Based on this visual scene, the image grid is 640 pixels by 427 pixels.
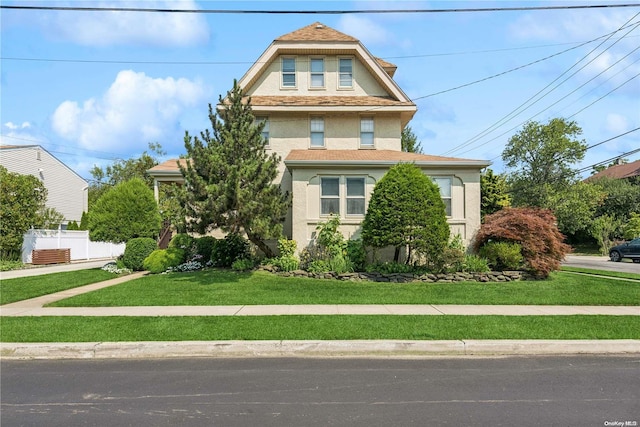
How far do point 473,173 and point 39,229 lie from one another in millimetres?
21023

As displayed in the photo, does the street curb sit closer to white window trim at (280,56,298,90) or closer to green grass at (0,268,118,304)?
green grass at (0,268,118,304)

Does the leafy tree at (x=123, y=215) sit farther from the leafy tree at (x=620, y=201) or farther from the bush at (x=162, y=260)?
the leafy tree at (x=620, y=201)

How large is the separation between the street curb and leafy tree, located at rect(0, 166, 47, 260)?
1604 centimetres

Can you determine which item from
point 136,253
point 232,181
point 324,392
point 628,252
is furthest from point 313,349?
point 628,252

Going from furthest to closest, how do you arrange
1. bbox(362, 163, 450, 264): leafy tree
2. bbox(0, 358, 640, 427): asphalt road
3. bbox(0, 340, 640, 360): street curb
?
bbox(362, 163, 450, 264): leafy tree
bbox(0, 340, 640, 360): street curb
bbox(0, 358, 640, 427): asphalt road

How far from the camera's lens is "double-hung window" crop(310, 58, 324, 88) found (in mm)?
19594

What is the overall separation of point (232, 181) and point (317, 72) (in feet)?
32.1

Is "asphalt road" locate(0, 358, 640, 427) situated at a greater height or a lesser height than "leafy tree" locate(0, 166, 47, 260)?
lesser

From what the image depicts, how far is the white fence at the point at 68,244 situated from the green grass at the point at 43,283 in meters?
6.86

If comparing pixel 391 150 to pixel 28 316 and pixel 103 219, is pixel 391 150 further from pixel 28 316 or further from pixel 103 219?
pixel 28 316

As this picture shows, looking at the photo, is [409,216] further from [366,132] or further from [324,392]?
[324,392]

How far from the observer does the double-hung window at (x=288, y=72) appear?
64.2 ft

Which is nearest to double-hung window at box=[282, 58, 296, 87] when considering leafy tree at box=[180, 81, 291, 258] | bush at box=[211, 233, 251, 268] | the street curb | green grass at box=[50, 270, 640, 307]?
leafy tree at box=[180, 81, 291, 258]

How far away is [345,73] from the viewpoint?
19672 mm
